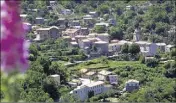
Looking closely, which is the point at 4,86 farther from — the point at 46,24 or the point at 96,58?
the point at 46,24

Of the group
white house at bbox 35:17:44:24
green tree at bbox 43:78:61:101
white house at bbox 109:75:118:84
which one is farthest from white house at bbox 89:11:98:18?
green tree at bbox 43:78:61:101

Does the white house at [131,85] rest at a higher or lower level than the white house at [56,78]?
lower

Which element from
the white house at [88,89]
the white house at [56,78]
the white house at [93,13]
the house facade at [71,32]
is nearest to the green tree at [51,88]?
the white house at [56,78]

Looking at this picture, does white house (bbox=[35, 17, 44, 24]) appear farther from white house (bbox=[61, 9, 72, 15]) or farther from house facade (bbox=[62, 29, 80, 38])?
white house (bbox=[61, 9, 72, 15])

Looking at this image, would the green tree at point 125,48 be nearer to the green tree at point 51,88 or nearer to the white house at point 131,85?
the white house at point 131,85

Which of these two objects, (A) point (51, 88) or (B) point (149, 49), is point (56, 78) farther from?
(B) point (149, 49)
